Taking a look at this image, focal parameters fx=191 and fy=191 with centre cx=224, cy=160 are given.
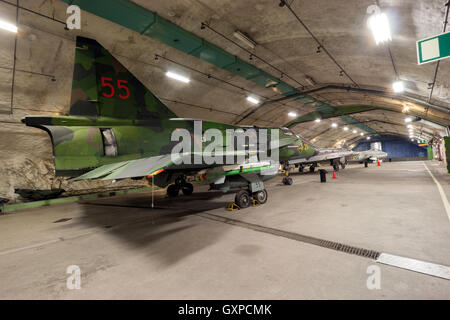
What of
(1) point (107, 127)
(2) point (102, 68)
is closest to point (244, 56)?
(2) point (102, 68)

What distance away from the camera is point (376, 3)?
5.12m

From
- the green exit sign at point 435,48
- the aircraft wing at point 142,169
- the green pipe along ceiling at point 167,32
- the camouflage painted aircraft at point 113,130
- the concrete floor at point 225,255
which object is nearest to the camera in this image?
the concrete floor at point 225,255

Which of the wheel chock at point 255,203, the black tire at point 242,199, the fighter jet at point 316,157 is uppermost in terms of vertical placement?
the fighter jet at point 316,157

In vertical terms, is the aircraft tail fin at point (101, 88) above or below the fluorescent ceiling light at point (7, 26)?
below

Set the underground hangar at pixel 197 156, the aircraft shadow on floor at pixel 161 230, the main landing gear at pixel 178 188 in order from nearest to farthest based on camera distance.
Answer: the underground hangar at pixel 197 156
the aircraft shadow on floor at pixel 161 230
the main landing gear at pixel 178 188

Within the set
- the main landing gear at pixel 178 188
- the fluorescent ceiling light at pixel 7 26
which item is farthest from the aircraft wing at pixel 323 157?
the fluorescent ceiling light at pixel 7 26

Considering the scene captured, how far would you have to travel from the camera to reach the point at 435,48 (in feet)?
11.6

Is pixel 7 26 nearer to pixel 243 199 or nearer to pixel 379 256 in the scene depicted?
pixel 243 199

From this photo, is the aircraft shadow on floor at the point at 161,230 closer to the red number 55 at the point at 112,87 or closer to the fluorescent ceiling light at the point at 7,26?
the red number 55 at the point at 112,87

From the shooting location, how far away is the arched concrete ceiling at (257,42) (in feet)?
19.5

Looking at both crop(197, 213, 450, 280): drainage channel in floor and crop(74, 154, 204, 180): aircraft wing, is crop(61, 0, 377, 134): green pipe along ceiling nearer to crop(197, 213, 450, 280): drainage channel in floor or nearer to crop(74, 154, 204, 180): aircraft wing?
crop(74, 154, 204, 180): aircraft wing

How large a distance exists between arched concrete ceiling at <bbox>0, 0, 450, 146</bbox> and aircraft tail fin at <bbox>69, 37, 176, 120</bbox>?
273 centimetres

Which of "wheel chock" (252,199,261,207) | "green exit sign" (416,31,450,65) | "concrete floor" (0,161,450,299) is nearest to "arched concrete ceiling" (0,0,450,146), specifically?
"green exit sign" (416,31,450,65)

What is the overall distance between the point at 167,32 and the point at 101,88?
153 inches
